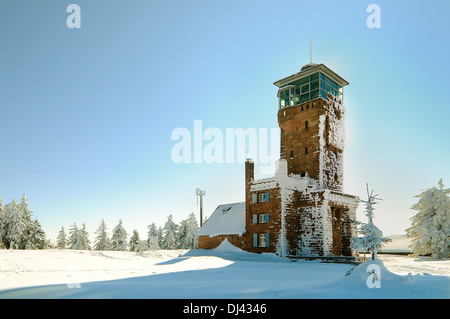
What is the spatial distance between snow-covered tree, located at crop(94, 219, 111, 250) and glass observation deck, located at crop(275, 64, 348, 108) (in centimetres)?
4646

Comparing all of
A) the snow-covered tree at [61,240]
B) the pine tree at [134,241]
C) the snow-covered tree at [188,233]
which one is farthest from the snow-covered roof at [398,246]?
the snow-covered tree at [61,240]

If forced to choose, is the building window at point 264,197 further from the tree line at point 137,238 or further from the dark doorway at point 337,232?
the tree line at point 137,238

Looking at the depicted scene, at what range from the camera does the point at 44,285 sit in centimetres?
1062

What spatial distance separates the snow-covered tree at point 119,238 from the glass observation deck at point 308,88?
133 ft

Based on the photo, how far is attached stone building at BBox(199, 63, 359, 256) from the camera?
32.5 m

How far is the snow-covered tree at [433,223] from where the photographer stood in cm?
3097

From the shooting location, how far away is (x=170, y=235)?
6562 cm

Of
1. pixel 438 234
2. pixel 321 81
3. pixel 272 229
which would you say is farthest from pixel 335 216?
pixel 321 81

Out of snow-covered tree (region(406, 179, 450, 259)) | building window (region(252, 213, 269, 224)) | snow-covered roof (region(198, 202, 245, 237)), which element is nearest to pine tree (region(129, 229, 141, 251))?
snow-covered roof (region(198, 202, 245, 237))

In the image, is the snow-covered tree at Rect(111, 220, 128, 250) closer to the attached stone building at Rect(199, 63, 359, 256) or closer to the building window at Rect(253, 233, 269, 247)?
the attached stone building at Rect(199, 63, 359, 256)

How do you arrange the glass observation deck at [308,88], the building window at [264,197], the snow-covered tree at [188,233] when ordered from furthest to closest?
the snow-covered tree at [188,233] → the glass observation deck at [308,88] → the building window at [264,197]

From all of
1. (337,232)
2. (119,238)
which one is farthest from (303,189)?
(119,238)
